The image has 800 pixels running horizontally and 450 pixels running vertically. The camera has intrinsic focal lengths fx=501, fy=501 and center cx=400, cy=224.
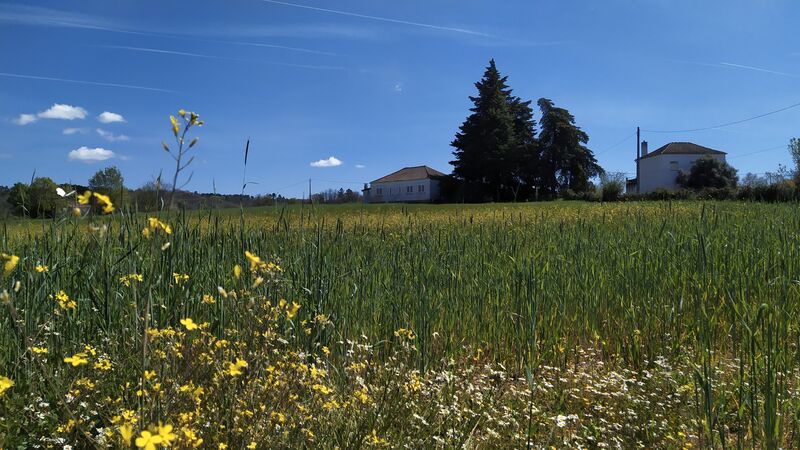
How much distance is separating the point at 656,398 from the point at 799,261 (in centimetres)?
284

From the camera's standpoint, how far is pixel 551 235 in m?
6.81

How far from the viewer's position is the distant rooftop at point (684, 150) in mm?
60053

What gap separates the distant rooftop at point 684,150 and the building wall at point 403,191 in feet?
89.9

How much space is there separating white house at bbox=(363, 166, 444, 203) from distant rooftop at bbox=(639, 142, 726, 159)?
89.0 feet

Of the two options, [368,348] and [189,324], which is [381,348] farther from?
[189,324]

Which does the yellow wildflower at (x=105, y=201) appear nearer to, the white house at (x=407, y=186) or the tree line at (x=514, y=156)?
the tree line at (x=514, y=156)

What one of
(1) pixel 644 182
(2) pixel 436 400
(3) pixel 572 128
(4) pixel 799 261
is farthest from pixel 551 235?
(1) pixel 644 182

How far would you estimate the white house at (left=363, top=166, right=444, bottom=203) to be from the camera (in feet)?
211

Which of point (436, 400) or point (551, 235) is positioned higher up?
point (551, 235)

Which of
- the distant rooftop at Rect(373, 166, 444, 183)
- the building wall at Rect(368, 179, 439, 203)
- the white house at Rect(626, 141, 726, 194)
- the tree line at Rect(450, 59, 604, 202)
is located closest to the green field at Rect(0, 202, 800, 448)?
the tree line at Rect(450, 59, 604, 202)

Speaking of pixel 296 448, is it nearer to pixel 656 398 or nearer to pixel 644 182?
pixel 656 398

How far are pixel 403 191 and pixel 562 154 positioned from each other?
26.4m

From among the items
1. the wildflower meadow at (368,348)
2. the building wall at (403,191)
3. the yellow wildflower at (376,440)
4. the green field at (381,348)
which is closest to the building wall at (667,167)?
the building wall at (403,191)

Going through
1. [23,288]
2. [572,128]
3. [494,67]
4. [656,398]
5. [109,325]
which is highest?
Result: [494,67]
